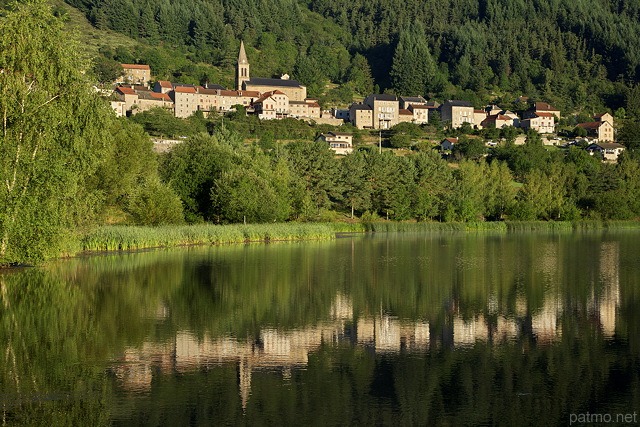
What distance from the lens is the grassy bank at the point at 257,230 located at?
5125 centimetres

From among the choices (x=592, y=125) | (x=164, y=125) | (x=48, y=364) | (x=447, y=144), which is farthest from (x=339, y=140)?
(x=48, y=364)

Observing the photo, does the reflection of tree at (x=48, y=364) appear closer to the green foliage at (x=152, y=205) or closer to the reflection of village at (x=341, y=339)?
the reflection of village at (x=341, y=339)

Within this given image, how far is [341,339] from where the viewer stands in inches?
877

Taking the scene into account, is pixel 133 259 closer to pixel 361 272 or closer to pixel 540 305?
pixel 361 272

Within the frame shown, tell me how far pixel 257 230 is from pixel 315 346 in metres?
43.6

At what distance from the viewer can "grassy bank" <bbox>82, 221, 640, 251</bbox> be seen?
51250 millimetres

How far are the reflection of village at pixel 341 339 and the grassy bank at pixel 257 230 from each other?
25.9 metres

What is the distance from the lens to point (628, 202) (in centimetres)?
10444

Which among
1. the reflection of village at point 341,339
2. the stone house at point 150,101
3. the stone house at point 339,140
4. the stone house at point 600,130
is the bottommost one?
the reflection of village at point 341,339

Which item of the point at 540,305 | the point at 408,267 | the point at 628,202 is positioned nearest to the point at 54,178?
the point at 408,267

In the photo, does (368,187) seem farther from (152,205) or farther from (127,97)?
(127,97)

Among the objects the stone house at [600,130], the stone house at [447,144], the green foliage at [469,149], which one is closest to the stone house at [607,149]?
the stone house at [600,130]

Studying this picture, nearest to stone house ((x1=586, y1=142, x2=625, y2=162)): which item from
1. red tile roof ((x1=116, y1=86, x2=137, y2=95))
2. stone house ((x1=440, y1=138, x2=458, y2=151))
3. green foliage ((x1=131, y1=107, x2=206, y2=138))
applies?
stone house ((x1=440, y1=138, x2=458, y2=151))

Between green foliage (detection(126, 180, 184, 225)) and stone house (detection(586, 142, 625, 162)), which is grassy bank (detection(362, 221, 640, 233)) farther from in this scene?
stone house (detection(586, 142, 625, 162))
